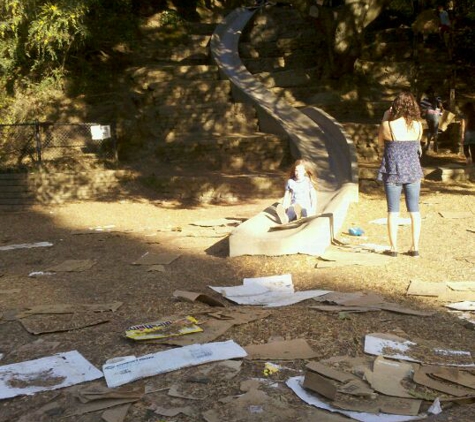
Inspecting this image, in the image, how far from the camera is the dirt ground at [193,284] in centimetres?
389

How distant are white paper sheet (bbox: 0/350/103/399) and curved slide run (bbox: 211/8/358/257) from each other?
11.7ft

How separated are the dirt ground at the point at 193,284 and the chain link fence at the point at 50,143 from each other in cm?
272

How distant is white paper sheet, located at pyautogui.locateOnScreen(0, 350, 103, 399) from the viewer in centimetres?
401

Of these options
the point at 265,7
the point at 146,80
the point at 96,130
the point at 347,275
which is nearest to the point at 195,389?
the point at 347,275

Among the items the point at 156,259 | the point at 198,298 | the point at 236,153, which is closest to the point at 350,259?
the point at 198,298

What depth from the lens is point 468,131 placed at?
14.5m

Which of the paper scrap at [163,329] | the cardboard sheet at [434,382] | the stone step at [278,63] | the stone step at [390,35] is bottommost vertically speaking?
the cardboard sheet at [434,382]

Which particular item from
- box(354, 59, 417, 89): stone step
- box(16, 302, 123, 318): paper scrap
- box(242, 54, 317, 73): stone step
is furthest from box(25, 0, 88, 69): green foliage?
box(16, 302, 123, 318): paper scrap

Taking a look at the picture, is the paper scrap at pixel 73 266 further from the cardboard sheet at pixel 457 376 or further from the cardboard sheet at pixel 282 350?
the cardboard sheet at pixel 457 376

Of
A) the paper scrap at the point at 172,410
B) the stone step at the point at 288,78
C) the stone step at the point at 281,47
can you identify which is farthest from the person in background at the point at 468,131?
the paper scrap at the point at 172,410

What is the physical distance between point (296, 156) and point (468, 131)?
401 centimetres

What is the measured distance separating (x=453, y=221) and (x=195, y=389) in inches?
271

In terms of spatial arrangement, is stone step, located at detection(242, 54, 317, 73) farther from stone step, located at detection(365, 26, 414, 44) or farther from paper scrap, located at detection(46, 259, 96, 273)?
paper scrap, located at detection(46, 259, 96, 273)

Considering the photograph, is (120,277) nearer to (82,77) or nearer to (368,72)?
(82,77)
